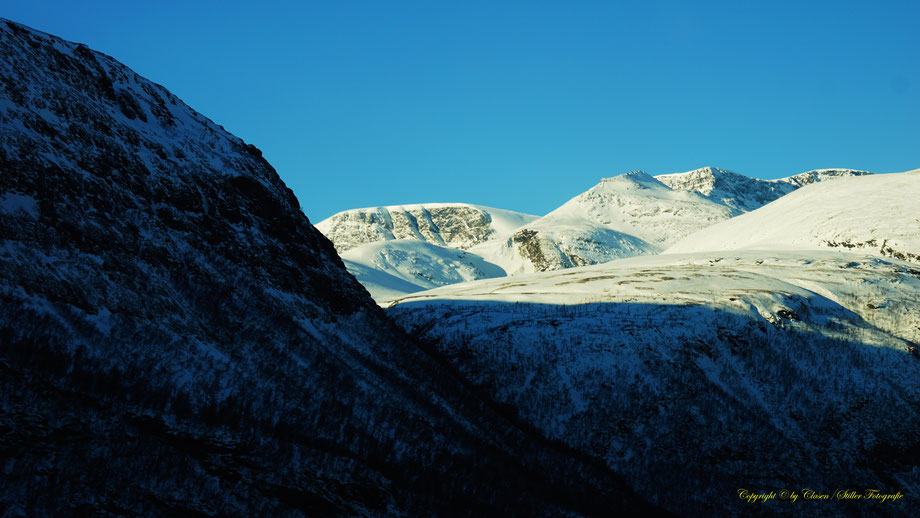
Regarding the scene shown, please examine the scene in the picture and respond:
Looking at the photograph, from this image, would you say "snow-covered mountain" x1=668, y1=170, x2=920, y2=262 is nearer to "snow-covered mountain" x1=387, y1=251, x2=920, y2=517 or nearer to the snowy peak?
"snow-covered mountain" x1=387, y1=251, x2=920, y2=517

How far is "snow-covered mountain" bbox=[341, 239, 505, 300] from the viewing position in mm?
121812

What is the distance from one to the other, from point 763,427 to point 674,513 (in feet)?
26.2

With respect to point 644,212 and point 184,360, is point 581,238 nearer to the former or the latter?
point 644,212

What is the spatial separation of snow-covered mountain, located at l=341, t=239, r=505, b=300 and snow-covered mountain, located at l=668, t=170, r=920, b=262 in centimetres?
4707

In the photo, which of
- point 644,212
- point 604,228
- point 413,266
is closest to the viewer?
point 413,266

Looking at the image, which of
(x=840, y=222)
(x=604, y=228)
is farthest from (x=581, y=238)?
(x=840, y=222)

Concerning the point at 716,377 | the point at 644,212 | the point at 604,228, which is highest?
the point at 644,212

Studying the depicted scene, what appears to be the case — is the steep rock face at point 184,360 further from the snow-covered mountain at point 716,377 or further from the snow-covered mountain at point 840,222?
the snow-covered mountain at point 840,222

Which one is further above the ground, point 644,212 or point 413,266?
point 644,212

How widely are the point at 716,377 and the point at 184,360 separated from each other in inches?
1008

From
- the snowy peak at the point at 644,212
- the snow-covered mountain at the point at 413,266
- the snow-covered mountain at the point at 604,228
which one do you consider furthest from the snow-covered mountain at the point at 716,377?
the snowy peak at the point at 644,212

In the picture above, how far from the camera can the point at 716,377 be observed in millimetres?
37750

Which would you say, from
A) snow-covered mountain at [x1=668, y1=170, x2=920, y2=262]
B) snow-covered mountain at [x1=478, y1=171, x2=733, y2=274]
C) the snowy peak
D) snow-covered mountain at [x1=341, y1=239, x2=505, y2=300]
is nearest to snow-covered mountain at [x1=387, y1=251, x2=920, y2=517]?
snow-covered mountain at [x1=668, y1=170, x2=920, y2=262]

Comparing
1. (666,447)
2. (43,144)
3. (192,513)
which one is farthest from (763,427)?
(43,144)
